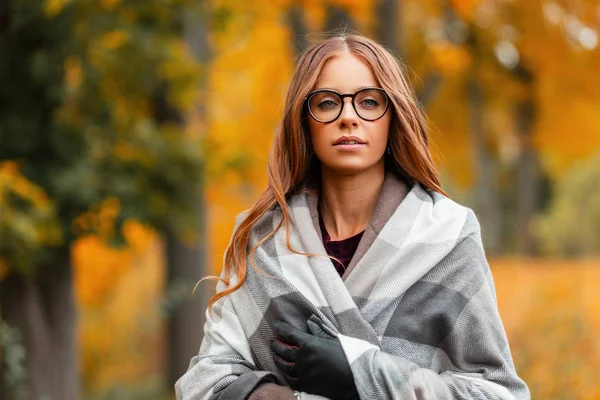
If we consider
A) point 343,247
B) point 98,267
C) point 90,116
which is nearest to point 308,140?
point 343,247

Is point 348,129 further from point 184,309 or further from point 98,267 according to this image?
point 98,267

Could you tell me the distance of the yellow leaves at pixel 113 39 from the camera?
247 inches

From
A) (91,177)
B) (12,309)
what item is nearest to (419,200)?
(91,177)

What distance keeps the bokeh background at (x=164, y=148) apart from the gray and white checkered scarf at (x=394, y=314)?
57cm

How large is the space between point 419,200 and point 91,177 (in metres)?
4.10

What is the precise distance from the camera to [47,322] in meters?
6.72

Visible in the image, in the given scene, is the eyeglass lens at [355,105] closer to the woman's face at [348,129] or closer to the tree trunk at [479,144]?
the woman's face at [348,129]

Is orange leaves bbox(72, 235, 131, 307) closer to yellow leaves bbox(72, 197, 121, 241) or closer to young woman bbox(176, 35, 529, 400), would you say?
yellow leaves bbox(72, 197, 121, 241)

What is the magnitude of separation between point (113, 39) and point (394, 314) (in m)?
4.64

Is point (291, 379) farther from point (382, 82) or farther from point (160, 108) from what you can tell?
point (160, 108)

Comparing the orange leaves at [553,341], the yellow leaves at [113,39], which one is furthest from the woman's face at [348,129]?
the orange leaves at [553,341]

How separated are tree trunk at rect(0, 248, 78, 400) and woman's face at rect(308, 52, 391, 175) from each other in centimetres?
434

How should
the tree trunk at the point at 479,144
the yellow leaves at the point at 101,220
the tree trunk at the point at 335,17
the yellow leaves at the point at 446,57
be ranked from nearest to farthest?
the yellow leaves at the point at 101,220
the tree trunk at the point at 335,17
the yellow leaves at the point at 446,57
the tree trunk at the point at 479,144

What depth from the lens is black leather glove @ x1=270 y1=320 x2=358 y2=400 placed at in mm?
2229
